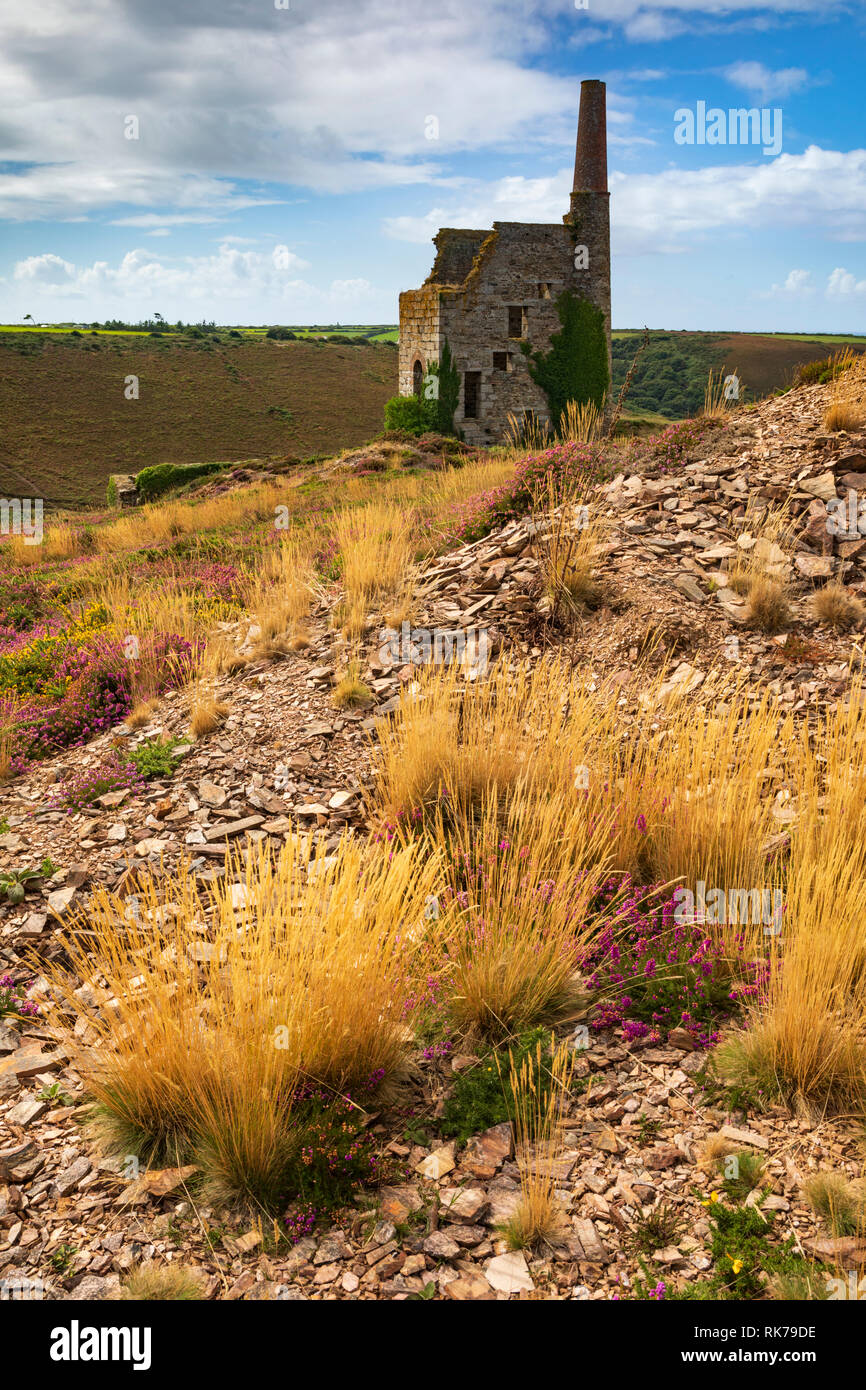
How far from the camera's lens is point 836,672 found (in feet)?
18.6

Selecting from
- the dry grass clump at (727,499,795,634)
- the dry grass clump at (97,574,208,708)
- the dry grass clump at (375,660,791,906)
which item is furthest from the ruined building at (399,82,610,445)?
the dry grass clump at (375,660,791,906)

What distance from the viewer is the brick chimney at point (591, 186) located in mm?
25688

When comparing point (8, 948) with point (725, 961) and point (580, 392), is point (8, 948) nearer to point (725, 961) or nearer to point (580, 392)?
point (725, 961)

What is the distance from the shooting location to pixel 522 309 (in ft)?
84.6

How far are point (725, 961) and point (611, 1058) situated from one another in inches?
25.6

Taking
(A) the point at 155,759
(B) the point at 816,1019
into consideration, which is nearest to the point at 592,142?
(A) the point at 155,759

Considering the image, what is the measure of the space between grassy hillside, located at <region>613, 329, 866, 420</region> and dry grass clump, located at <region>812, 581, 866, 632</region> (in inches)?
1591

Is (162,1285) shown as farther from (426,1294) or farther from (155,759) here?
(155,759)

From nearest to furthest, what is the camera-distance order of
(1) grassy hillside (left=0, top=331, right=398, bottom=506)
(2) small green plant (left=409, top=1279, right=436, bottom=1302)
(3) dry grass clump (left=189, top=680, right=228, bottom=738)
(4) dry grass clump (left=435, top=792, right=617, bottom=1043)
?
(2) small green plant (left=409, top=1279, right=436, bottom=1302) → (4) dry grass clump (left=435, top=792, right=617, bottom=1043) → (3) dry grass clump (left=189, top=680, right=228, bottom=738) → (1) grassy hillside (left=0, top=331, right=398, bottom=506)

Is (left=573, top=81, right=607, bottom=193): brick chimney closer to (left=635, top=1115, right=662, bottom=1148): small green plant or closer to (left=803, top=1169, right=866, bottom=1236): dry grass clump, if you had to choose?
(left=635, top=1115, right=662, bottom=1148): small green plant

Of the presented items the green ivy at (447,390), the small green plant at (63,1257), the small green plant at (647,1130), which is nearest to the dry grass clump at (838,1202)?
the small green plant at (647,1130)

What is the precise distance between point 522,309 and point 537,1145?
26750 millimetres

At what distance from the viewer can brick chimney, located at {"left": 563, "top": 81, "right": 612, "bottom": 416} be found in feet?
84.3

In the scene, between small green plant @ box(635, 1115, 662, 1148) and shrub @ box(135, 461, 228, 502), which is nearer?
small green plant @ box(635, 1115, 662, 1148)
